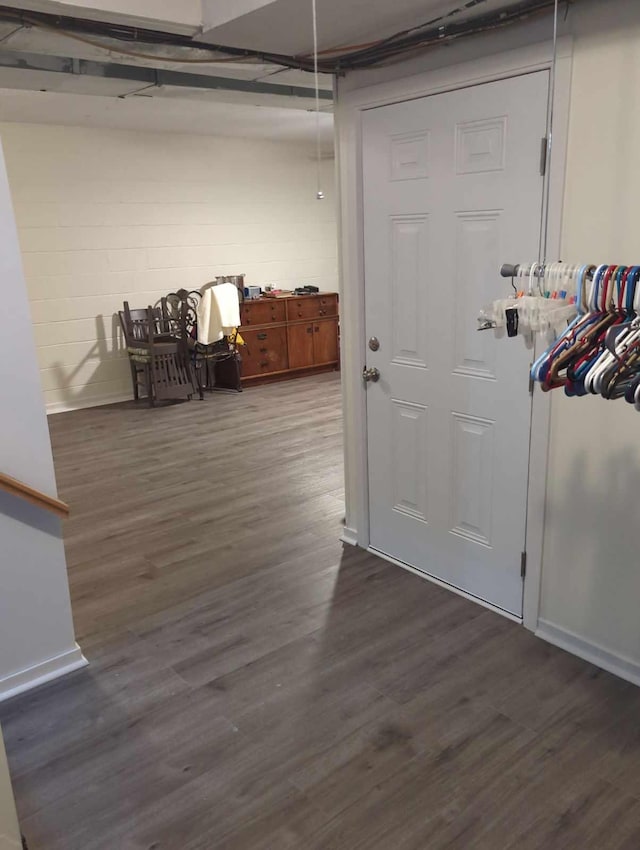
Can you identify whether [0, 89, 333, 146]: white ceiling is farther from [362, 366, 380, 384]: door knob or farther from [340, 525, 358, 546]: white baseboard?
[340, 525, 358, 546]: white baseboard

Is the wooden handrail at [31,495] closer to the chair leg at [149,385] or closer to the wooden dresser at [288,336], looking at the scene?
the chair leg at [149,385]

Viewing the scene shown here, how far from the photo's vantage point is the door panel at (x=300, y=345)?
23.6 ft

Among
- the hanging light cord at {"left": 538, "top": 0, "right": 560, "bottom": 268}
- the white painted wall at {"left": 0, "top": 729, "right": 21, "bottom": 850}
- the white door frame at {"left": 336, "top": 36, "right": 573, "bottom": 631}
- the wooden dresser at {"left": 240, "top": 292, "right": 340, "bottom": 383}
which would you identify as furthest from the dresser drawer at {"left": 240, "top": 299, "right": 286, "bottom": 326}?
the white painted wall at {"left": 0, "top": 729, "right": 21, "bottom": 850}

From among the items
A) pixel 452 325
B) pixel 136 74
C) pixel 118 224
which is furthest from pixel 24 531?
pixel 118 224

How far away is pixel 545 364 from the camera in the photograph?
166 cm

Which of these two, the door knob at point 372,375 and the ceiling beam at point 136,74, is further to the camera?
the ceiling beam at point 136,74

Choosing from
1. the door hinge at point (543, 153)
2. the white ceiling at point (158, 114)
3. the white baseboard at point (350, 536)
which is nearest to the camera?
the door hinge at point (543, 153)

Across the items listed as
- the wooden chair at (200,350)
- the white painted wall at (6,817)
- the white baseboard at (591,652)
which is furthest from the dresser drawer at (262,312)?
the white painted wall at (6,817)

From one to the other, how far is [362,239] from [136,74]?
68.7 inches

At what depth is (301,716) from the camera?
7.38 feet

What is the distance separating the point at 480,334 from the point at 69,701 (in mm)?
1967

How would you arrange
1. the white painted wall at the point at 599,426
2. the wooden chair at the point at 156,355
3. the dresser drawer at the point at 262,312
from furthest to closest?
1. the dresser drawer at the point at 262,312
2. the wooden chair at the point at 156,355
3. the white painted wall at the point at 599,426

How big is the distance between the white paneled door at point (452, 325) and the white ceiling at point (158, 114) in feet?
7.67

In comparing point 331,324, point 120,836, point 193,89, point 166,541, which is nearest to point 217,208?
point 331,324
